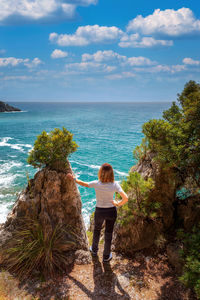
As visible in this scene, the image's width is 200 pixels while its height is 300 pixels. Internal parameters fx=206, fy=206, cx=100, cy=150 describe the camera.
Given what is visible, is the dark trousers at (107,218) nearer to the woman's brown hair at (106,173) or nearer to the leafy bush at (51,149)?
the woman's brown hair at (106,173)

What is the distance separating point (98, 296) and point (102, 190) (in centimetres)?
266

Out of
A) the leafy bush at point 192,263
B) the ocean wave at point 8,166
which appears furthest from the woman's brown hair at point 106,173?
the ocean wave at point 8,166

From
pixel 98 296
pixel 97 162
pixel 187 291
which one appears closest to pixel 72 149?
pixel 98 296

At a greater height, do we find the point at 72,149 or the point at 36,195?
the point at 72,149

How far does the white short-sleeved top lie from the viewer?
18.0 ft

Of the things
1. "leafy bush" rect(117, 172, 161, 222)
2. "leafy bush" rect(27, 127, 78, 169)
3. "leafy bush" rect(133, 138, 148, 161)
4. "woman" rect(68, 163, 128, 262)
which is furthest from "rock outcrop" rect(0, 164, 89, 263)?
"leafy bush" rect(133, 138, 148, 161)

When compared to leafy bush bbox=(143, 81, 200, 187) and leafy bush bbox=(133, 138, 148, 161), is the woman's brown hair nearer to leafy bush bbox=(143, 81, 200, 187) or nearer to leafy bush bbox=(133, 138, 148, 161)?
leafy bush bbox=(143, 81, 200, 187)

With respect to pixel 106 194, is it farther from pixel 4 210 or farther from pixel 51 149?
pixel 4 210

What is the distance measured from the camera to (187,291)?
5.43m

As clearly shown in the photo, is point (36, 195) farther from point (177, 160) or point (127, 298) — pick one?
point (177, 160)

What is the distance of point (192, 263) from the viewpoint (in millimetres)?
5070

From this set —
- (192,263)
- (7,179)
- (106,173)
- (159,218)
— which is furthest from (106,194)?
(7,179)

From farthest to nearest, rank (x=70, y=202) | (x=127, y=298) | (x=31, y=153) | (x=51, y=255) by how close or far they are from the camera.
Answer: (x=70, y=202), (x=31, y=153), (x=51, y=255), (x=127, y=298)

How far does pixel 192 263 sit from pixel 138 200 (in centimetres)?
256
